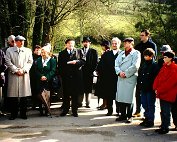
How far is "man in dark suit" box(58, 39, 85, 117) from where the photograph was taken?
9.15m

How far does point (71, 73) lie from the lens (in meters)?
9.16

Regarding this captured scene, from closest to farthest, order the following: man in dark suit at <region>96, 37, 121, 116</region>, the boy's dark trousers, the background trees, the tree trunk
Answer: the boy's dark trousers → man in dark suit at <region>96, 37, 121, 116</region> → the background trees → the tree trunk

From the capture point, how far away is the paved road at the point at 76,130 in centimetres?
727

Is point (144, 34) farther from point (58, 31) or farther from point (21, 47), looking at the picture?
point (58, 31)

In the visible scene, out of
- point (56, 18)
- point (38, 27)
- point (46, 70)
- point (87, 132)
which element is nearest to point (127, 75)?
point (87, 132)

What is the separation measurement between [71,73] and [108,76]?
1.00 m

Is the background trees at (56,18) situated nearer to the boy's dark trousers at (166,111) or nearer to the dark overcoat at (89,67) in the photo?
the dark overcoat at (89,67)

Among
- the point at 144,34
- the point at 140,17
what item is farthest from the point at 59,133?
the point at 140,17

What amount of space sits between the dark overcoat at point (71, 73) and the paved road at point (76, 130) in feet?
2.35

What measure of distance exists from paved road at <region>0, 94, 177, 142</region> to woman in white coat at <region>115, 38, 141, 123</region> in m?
0.48

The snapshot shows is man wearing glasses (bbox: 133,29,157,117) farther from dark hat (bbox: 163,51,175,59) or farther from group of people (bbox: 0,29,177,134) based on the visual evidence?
dark hat (bbox: 163,51,175,59)

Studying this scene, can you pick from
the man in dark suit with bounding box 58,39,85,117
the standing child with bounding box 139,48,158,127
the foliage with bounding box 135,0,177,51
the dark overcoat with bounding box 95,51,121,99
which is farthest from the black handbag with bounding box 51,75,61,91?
the foliage with bounding box 135,0,177,51

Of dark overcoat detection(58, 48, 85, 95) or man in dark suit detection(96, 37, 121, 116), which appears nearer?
dark overcoat detection(58, 48, 85, 95)

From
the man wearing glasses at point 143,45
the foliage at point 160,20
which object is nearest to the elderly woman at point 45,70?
the man wearing glasses at point 143,45
